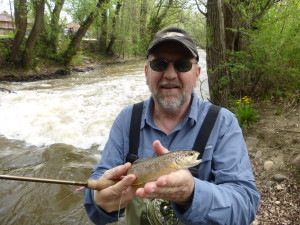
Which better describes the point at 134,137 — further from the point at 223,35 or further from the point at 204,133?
the point at 223,35

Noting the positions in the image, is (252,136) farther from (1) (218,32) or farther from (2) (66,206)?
(2) (66,206)

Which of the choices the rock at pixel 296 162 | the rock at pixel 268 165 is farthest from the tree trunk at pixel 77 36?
the rock at pixel 296 162

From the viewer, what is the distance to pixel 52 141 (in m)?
7.84

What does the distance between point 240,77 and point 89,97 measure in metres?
6.95

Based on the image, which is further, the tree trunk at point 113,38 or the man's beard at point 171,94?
the tree trunk at point 113,38

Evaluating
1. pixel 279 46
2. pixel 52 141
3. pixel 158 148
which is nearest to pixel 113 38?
pixel 52 141

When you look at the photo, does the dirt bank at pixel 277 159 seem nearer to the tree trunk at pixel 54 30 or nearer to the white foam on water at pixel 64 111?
the white foam on water at pixel 64 111

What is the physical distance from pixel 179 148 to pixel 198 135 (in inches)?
7.2

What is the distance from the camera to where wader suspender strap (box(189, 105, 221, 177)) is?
2.04m

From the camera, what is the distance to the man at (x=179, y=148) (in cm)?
166

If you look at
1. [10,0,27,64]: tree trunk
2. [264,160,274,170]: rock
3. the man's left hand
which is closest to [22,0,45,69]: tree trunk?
[10,0,27,64]: tree trunk

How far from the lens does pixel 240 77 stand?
7430 mm

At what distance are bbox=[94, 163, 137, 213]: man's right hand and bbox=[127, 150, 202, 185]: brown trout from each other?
79 millimetres

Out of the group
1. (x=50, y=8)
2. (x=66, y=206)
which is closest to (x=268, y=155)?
(x=66, y=206)
